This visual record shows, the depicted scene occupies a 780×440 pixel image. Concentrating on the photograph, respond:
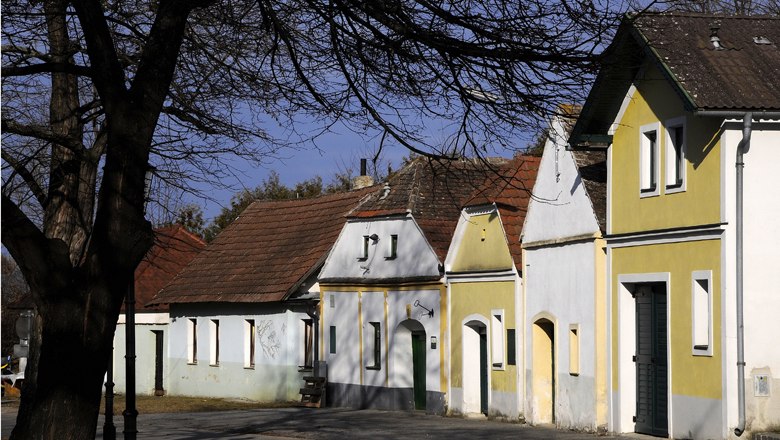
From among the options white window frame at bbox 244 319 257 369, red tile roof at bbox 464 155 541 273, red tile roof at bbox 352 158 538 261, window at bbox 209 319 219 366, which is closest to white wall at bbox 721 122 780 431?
red tile roof at bbox 464 155 541 273

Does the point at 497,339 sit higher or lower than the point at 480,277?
lower

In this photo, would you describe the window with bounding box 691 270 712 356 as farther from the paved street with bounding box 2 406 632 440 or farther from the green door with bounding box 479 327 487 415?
the green door with bounding box 479 327 487 415

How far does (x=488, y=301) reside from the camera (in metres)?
30.9

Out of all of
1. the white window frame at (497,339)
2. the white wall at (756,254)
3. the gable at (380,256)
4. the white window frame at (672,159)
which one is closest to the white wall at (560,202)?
the white window frame at (497,339)

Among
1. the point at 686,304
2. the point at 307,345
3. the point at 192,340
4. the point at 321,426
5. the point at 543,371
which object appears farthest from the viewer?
the point at 192,340

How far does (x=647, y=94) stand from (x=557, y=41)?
47.8ft

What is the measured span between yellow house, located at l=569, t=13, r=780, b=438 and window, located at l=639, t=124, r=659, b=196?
0.02m

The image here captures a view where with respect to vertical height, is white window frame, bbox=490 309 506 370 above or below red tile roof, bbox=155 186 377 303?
below

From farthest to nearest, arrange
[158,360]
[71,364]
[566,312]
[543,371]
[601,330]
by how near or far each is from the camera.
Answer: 1. [158,360]
2. [543,371]
3. [566,312]
4. [601,330]
5. [71,364]

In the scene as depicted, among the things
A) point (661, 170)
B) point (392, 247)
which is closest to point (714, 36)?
point (661, 170)

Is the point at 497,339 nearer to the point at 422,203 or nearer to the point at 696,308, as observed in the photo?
the point at 422,203

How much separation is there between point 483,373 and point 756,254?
11262mm

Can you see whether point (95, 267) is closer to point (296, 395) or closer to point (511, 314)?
point (511, 314)

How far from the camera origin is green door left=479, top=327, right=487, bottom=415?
31.5 m
